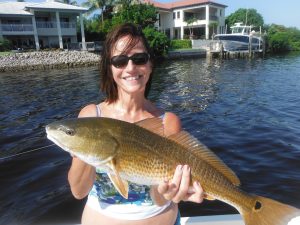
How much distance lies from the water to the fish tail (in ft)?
15.4

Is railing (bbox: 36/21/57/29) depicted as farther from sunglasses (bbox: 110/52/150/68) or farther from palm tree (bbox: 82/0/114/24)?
sunglasses (bbox: 110/52/150/68)

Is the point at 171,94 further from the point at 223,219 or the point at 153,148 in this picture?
the point at 153,148

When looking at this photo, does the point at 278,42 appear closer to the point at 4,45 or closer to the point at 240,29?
the point at 240,29

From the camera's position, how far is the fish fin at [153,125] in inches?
101

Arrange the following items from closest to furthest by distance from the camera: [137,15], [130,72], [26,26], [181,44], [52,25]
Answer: [130,72] → [26,26] → [52,25] → [137,15] → [181,44]

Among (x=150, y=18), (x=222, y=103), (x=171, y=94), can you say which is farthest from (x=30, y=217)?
(x=150, y=18)

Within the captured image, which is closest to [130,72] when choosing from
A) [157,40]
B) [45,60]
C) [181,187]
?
[181,187]

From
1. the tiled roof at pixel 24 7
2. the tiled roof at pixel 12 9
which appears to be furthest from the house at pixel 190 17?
the tiled roof at pixel 12 9

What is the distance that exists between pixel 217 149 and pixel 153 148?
8.38m

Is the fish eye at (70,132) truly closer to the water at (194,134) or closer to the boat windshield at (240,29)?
the water at (194,134)

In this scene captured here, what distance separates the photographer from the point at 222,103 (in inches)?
717

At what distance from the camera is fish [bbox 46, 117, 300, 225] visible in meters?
2.30

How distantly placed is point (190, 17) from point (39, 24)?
37272 mm

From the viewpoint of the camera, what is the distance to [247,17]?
9925cm
